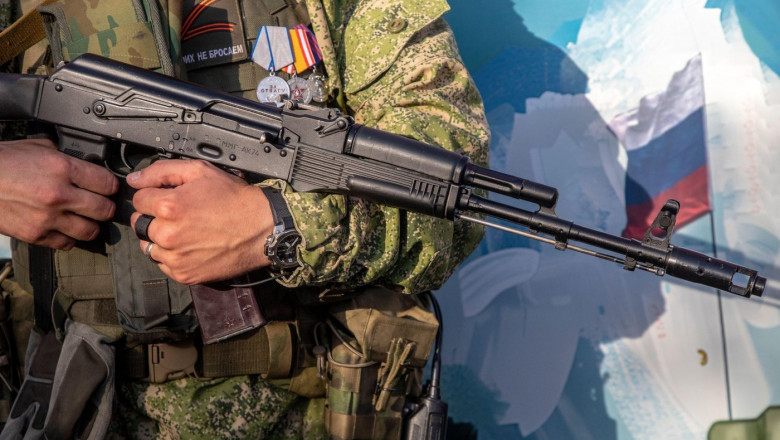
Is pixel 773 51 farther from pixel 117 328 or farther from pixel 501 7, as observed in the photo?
pixel 117 328

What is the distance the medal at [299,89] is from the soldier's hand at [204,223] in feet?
1.21

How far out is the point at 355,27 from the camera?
1955mm

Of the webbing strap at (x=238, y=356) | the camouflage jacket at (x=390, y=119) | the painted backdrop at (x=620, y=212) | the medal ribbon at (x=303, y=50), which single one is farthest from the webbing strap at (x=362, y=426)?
the medal ribbon at (x=303, y=50)

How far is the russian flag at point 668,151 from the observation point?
231 cm

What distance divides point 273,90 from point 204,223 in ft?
1.65

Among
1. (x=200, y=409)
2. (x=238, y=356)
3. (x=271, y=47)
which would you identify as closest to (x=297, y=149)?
(x=271, y=47)

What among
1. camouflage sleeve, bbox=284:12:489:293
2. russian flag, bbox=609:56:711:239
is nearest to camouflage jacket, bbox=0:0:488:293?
camouflage sleeve, bbox=284:12:489:293

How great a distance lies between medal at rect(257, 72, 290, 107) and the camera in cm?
192

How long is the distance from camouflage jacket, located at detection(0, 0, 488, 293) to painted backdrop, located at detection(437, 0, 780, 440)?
606 mm

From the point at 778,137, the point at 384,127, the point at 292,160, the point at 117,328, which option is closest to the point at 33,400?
the point at 117,328

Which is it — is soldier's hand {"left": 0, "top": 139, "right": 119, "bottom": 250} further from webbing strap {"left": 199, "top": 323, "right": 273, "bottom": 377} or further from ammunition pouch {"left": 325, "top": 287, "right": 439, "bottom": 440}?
ammunition pouch {"left": 325, "top": 287, "right": 439, "bottom": 440}

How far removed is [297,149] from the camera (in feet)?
5.44

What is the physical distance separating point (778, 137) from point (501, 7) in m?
1.00

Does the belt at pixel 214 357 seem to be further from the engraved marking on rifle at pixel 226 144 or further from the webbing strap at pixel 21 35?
the webbing strap at pixel 21 35
